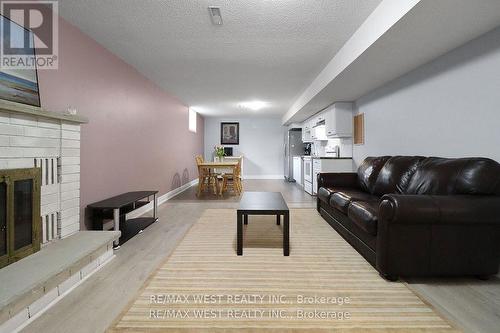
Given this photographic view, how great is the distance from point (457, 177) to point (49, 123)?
144 inches

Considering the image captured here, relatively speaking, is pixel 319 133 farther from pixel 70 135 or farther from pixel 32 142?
pixel 32 142

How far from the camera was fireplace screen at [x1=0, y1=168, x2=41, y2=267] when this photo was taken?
173 centimetres

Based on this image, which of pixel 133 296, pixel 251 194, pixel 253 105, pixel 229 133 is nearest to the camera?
pixel 133 296

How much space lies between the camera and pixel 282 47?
312cm

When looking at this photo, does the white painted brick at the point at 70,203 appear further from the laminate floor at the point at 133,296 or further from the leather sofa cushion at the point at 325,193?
the leather sofa cushion at the point at 325,193

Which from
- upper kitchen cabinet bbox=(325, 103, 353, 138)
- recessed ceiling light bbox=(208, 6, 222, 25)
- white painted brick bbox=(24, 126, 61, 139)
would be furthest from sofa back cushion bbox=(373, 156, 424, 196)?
white painted brick bbox=(24, 126, 61, 139)

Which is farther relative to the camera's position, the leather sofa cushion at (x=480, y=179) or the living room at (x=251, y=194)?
the leather sofa cushion at (x=480, y=179)

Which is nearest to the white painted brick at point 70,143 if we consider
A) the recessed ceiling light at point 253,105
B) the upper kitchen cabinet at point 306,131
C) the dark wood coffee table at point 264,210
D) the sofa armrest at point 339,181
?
the dark wood coffee table at point 264,210

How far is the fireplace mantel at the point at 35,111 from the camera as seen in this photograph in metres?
1.69

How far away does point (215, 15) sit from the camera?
93.7 inches

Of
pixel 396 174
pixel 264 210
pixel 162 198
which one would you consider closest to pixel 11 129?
pixel 264 210

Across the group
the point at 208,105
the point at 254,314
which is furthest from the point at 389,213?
the point at 208,105

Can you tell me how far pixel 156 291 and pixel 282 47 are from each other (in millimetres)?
3044

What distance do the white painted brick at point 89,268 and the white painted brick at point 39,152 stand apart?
1.04 m
